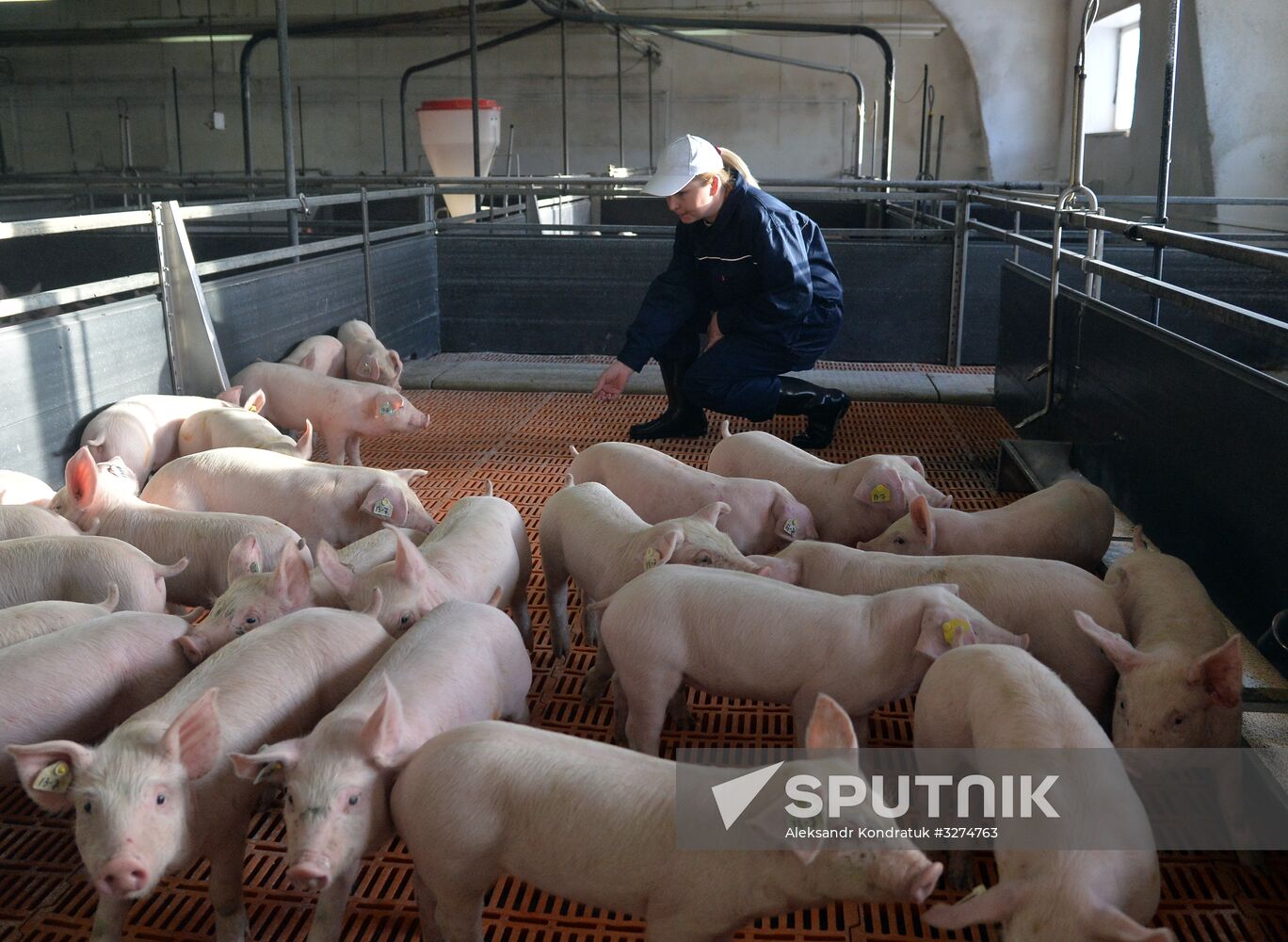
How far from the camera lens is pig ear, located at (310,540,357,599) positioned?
233 cm

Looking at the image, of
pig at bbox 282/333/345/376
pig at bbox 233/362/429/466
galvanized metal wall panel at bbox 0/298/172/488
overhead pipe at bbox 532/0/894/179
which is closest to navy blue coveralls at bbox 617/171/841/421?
pig at bbox 233/362/429/466

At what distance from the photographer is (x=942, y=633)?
6.88 feet

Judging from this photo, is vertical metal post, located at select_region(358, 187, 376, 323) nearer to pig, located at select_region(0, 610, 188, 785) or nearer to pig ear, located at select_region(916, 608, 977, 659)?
pig, located at select_region(0, 610, 188, 785)

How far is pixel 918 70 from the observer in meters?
13.0

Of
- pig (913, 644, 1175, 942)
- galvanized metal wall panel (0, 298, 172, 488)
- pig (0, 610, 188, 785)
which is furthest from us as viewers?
galvanized metal wall panel (0, 298, 172, 488)

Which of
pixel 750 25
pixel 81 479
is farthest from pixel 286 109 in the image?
pixel 750 25

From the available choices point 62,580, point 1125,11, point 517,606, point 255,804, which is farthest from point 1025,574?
point 1125,11

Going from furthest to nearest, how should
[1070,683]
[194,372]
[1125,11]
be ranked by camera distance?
[1125,11] < [194,372] < [1070,683]

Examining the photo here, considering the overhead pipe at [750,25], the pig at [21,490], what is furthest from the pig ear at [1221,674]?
the overhead pipe at [750,25]

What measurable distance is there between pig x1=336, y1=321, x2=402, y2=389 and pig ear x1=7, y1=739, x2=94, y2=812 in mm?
3237

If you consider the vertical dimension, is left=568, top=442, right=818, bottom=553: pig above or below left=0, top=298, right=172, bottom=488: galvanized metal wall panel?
below

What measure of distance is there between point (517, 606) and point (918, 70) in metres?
11.8

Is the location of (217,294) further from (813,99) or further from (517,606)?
(813,99)

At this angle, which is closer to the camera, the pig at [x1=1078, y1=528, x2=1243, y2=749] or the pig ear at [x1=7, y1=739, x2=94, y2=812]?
the pig ear at [x1=7, y1=739, x2=94, y2=812]
